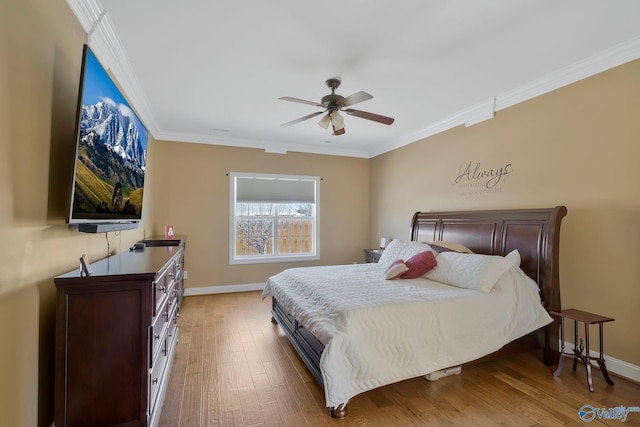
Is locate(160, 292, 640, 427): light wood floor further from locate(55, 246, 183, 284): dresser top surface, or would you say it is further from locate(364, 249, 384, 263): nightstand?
locate(364, 249, 384, 263): nightstand

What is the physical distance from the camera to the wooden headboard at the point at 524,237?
2.68 metres

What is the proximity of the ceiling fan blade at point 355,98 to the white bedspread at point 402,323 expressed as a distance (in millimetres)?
1633

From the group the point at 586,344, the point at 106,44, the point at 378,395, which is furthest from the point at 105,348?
the point at 586,344

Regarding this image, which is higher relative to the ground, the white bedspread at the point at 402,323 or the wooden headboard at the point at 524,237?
the wooden headboard at the point at 524,237

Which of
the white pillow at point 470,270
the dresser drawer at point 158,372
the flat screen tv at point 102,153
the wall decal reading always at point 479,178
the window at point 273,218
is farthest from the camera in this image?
the window at point 273,218

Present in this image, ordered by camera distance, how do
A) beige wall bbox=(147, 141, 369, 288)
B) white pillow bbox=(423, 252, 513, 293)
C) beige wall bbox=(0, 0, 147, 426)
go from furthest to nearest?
beige wall bbox=(147, 141, 369, 288) → white pillow bbox=(423, 252, 513, 293) → beige wall bbox=(0, 0, 147, 426)

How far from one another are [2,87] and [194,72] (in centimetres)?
178

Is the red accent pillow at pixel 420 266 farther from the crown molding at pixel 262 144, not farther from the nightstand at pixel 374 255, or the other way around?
the crown molding at pixel 262 144

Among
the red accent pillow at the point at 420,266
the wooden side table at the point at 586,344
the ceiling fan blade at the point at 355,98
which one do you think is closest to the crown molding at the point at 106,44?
the ceiling fan blade at the point at 355,98

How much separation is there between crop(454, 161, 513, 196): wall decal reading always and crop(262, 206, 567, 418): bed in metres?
0.35

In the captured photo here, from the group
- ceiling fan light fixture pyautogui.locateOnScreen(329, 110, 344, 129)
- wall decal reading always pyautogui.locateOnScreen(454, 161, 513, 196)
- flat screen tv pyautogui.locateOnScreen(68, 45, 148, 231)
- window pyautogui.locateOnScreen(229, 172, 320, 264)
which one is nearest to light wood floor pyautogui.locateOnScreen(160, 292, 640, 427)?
flat screen tv pyautogui.locateOnScreen(68, 45, 148, 231)

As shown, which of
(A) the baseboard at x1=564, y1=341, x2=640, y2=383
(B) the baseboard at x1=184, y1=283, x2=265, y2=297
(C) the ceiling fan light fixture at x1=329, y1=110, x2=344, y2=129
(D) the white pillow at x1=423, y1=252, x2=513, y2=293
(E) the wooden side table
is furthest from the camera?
(B) the baseboard at x1=184, y1=283, x2=265, y2=297

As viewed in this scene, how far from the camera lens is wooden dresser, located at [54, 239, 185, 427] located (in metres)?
1.55

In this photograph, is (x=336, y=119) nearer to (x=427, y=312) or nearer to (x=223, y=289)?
(x=427, y=312)
